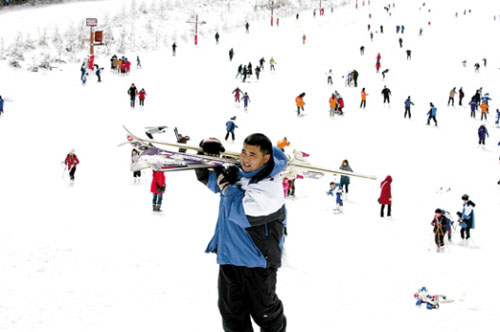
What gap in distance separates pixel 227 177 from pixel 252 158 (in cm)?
24

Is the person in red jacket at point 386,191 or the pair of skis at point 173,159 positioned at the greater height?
the pair of skis at point 173,159

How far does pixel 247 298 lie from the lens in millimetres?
3857

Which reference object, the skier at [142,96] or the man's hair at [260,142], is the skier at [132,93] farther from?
the man's hair at [260,142]

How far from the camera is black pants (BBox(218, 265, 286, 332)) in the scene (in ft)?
12.3

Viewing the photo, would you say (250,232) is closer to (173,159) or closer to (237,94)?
(173,159)

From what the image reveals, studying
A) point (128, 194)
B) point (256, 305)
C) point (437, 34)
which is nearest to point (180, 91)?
point (128, 194)

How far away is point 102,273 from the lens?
8711 mm

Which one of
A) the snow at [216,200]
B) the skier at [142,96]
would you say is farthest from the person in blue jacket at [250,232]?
the skier at [142,96]

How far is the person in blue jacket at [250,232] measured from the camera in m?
3.52

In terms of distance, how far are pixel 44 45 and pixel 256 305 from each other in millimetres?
33817

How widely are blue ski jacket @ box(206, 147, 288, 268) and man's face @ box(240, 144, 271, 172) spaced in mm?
35

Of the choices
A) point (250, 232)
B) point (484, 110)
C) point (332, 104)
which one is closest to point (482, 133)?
point (484, 110)

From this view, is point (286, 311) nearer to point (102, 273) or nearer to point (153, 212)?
point (102, 273)

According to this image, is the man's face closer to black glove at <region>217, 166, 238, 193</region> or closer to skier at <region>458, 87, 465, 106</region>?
black glove at <region>217, 166, 238, 193</region>
